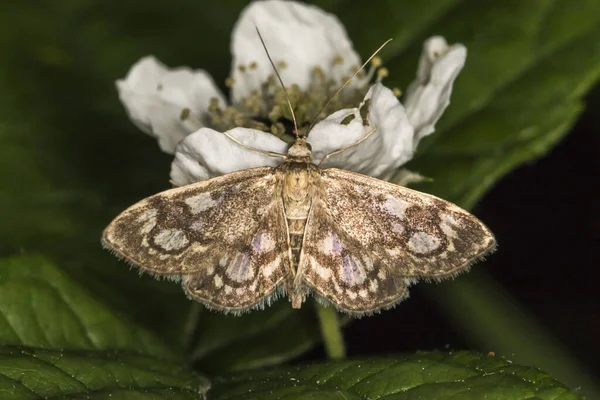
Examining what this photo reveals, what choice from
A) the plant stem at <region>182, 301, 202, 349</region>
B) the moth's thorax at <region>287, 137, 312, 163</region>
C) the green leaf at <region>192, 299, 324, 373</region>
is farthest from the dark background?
the moth's thorax at <region>287, 137, 312, 163</region>

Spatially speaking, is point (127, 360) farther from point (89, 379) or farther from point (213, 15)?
point (213, 15)

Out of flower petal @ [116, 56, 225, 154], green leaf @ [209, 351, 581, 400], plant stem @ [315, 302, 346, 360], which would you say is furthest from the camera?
flower petal @ [116, 56, 225, 154]

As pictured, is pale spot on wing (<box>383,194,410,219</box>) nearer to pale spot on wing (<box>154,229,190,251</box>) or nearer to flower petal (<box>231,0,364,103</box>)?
pale spot on wing (<box>154,229,190,251</box>)

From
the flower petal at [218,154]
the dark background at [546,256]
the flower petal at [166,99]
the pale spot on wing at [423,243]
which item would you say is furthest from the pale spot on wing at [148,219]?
the dark background at [546,256]

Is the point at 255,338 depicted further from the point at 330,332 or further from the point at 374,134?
the point at 374,134

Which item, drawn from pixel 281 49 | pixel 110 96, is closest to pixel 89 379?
pixel 281 49

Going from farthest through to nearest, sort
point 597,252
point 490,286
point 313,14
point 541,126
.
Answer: point 597,252 < point 490,286 < point 313,14 < point 541,126
